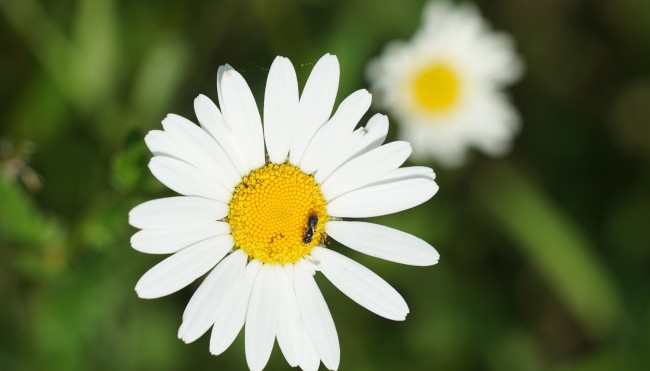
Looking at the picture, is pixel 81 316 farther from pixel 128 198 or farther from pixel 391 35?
pixel 391 35

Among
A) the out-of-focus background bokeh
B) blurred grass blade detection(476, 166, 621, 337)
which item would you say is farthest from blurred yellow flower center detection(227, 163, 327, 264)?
blurred grass blade detection(476, 166, 621, 337)

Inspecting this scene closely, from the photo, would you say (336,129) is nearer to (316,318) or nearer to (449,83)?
(316,318)

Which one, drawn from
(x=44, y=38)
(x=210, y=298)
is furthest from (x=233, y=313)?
(x=44, y=38)

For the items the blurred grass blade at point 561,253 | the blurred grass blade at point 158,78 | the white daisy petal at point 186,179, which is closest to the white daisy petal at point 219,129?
the white daisy petal at point 186,179

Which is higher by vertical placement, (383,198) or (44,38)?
(44,38)

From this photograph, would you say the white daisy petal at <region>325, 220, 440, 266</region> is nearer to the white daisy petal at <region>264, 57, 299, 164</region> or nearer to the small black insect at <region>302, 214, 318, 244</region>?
the small black insect at <region>302, 214, 318, 244</region>

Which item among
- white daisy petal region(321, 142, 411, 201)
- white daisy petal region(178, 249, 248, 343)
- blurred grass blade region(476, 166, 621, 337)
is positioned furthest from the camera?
blurred grass blade region(476, 166, 621, 337)
